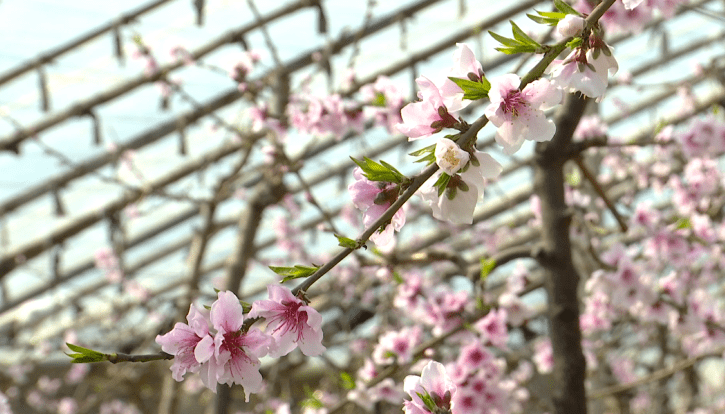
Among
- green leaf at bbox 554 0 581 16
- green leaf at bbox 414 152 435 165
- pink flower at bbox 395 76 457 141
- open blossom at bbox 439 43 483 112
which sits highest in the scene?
green leaf at bbox 554 0 581 16

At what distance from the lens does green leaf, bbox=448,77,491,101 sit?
845mm

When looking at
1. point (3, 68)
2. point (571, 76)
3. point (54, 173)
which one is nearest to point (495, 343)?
point (571, 76)

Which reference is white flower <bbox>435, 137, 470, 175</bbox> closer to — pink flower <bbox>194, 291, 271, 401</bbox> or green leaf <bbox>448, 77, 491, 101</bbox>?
green leaf <bbox>448, 77, 491, 101</bbox>

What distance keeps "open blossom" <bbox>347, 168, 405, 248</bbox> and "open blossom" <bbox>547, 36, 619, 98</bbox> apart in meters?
0.26

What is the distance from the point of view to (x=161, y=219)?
621 centimetres

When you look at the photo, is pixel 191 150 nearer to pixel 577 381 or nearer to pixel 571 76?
pixel 577 381

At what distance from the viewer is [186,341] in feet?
2.86

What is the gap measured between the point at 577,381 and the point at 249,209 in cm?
217

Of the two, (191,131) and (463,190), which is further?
(191,131)

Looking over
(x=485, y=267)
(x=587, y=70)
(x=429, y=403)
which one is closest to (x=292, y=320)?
(x=429, y=403)

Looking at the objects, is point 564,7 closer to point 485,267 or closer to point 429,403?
point 429,403

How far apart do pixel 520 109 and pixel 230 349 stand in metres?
0.48

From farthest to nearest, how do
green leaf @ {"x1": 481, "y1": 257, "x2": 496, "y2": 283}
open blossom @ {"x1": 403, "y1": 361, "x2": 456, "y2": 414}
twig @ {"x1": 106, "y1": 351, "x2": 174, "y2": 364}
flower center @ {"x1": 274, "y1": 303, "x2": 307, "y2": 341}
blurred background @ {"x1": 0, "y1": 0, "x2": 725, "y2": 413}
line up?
blurred background @ {"x1": 0, "y1": 0, "x2": 725, "y2": 413}, green leaf @ {"x1": 481, "y1": 257, "x2": 496, "y2": 283}, open blossom @ {"x1": 403, "y1": 361, "x2": 456, "y2": 414}, flower center @ {"x1": 274, "y1": 303, "x2": 307, "y2": 341}, twig @ {"x1": 106, "y1": 351, "x2": 174, "y2": 364}

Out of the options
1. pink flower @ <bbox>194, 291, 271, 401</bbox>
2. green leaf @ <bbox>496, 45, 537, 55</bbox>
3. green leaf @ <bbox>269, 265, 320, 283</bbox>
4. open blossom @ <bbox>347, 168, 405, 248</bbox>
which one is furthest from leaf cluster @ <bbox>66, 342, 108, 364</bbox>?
green leaf @ <bbox>496, 45, 537, 55</bbox>
